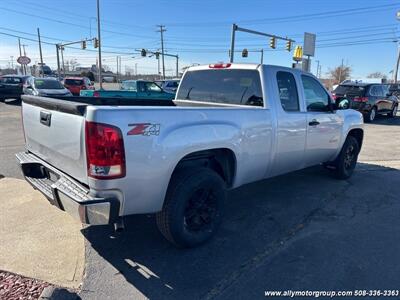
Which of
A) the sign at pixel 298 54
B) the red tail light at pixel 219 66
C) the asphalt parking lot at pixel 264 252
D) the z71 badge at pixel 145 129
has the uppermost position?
the sign at pixel 298 54

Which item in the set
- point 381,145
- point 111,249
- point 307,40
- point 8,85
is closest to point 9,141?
point 111,249

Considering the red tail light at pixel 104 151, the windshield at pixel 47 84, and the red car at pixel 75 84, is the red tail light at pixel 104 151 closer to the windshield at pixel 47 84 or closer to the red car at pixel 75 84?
the windshield at pixel 47 84

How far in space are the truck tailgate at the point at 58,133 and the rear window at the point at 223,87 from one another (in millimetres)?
2230

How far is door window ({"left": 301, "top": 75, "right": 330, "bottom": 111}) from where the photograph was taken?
493 centimetres

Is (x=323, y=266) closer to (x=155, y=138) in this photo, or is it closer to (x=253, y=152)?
(x=253, y=152)

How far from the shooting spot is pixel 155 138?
2.82m

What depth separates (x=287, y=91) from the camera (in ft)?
14.9

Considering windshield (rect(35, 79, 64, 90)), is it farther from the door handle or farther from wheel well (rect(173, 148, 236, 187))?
wheel well (rect(173, 148, 236, 187))

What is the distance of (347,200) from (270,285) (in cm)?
280

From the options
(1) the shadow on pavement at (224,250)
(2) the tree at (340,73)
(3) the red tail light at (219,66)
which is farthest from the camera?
(2) the tree at (340,73)

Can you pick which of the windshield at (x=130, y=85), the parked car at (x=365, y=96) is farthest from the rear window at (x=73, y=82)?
the parked car at (x=365, y=96)

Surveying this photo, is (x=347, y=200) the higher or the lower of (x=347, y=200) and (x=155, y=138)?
the lower

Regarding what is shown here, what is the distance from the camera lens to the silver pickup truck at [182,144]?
105 inches

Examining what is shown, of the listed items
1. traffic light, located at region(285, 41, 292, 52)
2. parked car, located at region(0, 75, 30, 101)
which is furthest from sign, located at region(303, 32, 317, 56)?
parked car, located at region(0, 75, 30, 101)
